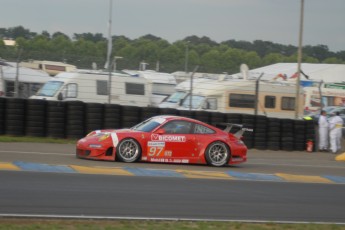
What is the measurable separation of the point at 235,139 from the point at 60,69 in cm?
2710

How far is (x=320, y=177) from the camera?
51.1 feet

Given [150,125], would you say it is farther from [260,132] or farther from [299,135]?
[299,135]

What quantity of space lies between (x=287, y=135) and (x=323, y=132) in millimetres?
1651

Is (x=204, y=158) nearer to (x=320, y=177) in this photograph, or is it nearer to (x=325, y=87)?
(x=320, y=177)

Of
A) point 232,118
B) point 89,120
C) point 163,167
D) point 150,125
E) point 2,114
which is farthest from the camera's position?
point 232,118

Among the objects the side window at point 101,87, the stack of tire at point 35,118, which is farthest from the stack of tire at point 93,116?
the side window at point 101,87

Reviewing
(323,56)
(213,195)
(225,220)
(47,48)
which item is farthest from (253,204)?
(323,56)

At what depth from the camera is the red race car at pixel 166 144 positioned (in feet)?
50.6

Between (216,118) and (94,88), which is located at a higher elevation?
(94,88)

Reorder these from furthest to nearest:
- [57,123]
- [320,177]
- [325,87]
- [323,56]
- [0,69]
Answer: [323,56], [325,87], [0,69], [57,123], [320,177]

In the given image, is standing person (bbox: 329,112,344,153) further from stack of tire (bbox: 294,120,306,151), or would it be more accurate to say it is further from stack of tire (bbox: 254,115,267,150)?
stack of tire (bbox: 254,115,267,150)

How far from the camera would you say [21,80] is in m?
28.4

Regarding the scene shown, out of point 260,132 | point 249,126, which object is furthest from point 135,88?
point 260,132

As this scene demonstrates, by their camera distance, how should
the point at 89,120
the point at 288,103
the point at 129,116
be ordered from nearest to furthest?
the point at 89,120, the point at 129,116, the point at 288,103
